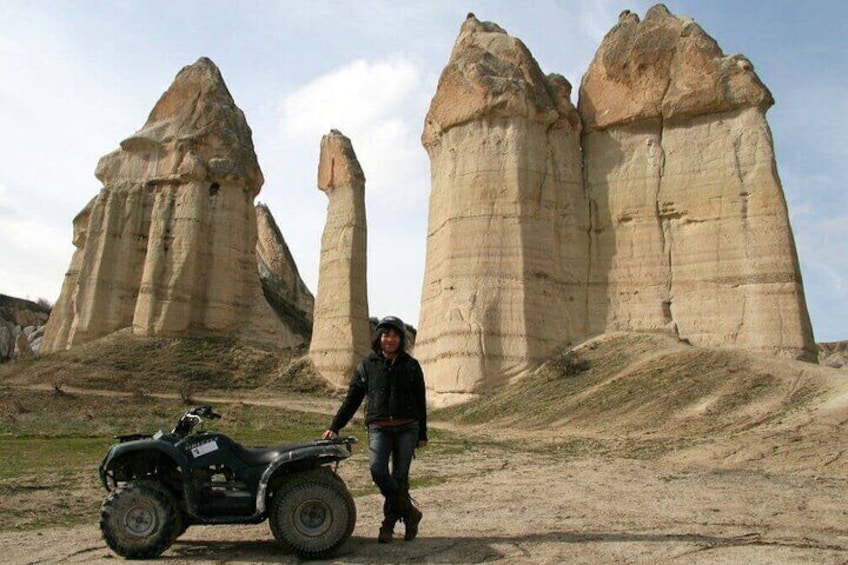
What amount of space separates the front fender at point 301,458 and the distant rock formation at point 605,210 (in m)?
16.4

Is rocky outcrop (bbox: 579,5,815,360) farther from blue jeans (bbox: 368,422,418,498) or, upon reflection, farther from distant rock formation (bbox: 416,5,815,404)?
blue jeans (bbox: 368,422,418,498)

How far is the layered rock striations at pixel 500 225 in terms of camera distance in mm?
21891

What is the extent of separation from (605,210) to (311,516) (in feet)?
67.0

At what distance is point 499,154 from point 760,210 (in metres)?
7.61

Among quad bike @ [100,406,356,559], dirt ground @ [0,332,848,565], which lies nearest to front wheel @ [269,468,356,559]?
quad bike @ [100,406,356,559]

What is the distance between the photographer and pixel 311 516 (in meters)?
5.04

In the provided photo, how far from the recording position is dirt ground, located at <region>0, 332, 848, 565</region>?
4.88 meters

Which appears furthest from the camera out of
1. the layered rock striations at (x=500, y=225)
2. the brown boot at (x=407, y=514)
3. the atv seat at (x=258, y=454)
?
the layered rock striations at (x=500, y=225)

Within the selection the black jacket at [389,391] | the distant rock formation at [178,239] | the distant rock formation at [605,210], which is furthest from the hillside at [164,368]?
the black jacket at [389,391]

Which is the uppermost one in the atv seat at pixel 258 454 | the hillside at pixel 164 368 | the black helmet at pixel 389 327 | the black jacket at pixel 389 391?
the hillside at pixel 164 368

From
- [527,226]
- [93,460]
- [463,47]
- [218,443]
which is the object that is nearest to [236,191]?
Result: [463,47]

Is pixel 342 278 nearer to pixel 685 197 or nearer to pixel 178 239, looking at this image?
pixel 178 239

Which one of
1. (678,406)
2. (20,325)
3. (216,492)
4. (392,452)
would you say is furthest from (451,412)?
(20,325)

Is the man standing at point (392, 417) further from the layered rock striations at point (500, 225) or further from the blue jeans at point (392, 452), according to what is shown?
the layered rock striations at point (500, 225)
